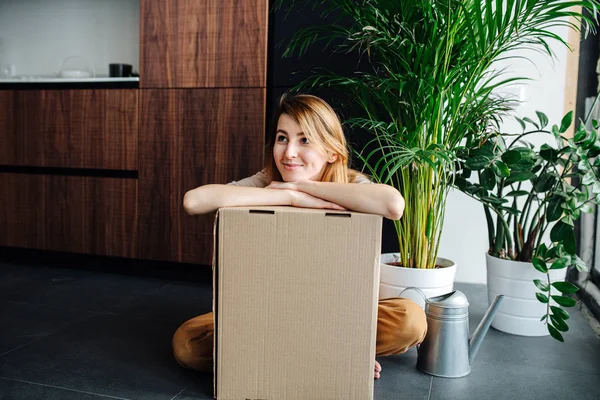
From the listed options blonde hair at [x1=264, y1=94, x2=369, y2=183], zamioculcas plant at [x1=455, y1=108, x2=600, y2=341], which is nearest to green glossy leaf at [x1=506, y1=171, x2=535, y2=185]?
zamioculcas plant at [x1=455, y1=108, x2=600, y2=341]

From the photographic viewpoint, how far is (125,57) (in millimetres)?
2990

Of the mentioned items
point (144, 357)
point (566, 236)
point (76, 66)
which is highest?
point (76, 66)

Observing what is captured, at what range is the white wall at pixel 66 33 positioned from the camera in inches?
117

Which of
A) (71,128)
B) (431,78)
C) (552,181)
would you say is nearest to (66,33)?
(71,128)

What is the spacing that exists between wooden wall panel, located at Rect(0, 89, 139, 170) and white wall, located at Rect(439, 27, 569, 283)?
157 cm

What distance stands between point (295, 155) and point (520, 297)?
1.00 m

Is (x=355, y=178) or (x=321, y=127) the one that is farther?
(x=355, y=178)

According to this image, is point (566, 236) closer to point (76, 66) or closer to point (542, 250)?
point (542, 250)

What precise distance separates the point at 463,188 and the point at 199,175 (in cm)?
119

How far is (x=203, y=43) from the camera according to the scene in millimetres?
2373

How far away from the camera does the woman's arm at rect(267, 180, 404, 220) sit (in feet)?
3.85

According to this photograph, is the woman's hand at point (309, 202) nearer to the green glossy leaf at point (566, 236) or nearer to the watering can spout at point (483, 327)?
the watering can spout at point (483, 327)

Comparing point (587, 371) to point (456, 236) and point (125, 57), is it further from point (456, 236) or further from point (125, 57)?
point (125, 57)

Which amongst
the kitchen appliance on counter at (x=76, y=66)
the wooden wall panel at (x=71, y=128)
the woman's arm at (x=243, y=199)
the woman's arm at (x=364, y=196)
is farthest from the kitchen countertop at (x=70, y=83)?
the woman's arm at (x=364, y=196)
